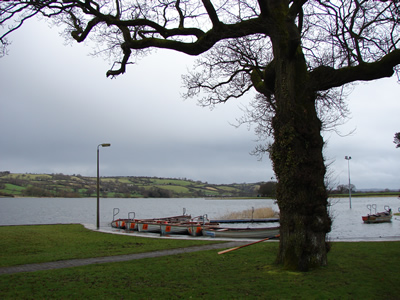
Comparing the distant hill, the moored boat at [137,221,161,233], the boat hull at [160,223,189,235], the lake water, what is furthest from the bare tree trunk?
the distant hill

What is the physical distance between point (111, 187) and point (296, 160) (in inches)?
4150

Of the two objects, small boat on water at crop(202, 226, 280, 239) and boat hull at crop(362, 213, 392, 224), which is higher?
small boat on water at crop(202, 226, 280, 239)

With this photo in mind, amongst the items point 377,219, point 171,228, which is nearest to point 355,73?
point 171,228

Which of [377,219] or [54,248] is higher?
[54,248]

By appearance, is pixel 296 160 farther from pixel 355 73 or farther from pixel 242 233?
pixel 242 233

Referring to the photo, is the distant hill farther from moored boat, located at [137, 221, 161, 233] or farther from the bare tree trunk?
the bare tree trunk

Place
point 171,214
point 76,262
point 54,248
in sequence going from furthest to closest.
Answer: point 171,214, point 54,248, point 76,262

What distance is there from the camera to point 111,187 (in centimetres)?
10906

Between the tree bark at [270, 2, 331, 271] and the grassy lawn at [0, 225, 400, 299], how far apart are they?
1.81 ft

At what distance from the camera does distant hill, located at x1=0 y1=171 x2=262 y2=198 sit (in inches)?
3711

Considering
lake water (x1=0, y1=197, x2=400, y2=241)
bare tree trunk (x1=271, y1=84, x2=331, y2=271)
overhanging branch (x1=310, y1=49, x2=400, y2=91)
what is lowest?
lake water (x1=0, y1=197, x2=400, y2=241)

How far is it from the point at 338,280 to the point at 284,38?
5629 millimetres

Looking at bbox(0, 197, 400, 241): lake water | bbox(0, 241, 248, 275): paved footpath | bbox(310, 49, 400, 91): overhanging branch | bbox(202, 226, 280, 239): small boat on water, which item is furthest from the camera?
bbox(0, 197, 400, 241): lake water

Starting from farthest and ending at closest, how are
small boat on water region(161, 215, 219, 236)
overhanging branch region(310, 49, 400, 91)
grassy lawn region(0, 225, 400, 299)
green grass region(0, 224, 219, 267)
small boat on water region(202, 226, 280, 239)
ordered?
1. small boat on water region(161, 215, 219, 236)
2. small boat on water region(202, 226, 280, 239)
3. green grass region(0, 224, 219, 267)
4. overhanging branch region(310, 49, 400, 91)
5. grassy lawn region(0, 225, 400, 299)
